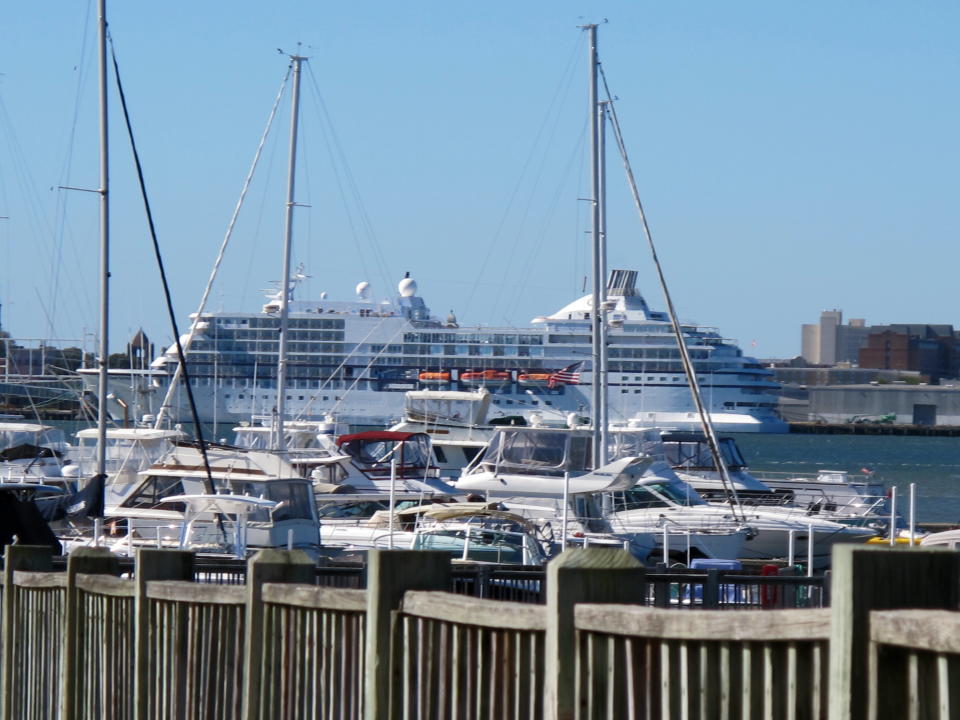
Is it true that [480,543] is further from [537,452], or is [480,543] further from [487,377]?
[487,377]

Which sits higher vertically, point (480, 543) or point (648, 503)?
point (480, 543)

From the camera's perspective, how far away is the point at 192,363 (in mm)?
89125

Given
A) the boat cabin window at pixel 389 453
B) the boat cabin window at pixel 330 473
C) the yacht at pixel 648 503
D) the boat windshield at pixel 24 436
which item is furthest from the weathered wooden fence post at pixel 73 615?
the boat windshield at pixel 24 436

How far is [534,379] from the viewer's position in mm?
88250

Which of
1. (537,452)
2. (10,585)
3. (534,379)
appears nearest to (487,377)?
(534,379)

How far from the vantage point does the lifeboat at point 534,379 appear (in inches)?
3461

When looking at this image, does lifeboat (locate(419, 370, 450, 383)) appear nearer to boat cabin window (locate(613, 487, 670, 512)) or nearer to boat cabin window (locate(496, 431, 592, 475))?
boat cabin window (locate(496, 431, 592, 475))

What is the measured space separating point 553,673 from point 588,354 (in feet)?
275

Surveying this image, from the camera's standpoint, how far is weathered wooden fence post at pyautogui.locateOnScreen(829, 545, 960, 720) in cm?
228

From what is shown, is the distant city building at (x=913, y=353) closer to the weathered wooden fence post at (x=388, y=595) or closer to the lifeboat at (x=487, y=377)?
the lifeboat at (x=487, y=377)

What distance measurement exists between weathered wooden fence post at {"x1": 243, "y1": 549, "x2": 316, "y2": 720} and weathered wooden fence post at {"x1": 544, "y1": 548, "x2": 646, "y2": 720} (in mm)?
1305

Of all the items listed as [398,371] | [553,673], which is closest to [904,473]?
[398,371]

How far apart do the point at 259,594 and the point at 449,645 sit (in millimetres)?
887

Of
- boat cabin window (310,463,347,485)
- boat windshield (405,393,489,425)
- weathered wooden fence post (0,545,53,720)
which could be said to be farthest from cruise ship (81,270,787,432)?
weathered wooden fence post (0,545,53,720)
